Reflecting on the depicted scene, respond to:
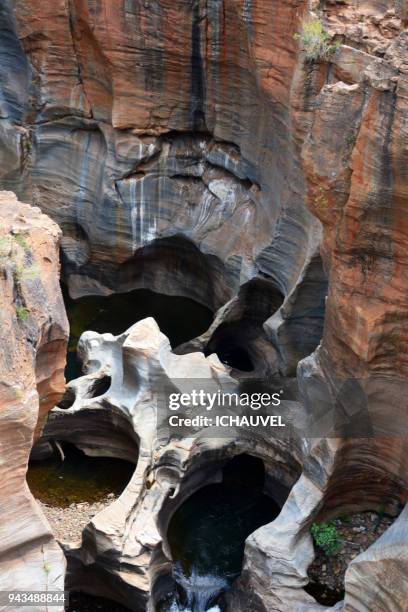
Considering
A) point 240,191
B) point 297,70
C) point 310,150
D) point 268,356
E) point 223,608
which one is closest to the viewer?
point 310,150

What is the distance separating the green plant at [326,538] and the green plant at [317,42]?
661 centimetres

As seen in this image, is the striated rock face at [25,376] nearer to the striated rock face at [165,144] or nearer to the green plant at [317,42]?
the green plant at [317,42]

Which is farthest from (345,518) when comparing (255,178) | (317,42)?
(255,178)

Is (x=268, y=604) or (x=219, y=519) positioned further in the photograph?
(x=219, y=519)

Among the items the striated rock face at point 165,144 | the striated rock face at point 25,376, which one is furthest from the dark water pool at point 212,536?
the striated rock face at point 25,376

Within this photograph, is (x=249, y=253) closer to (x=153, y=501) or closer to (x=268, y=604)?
(x=153, y=501)

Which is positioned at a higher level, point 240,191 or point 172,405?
point 240,191

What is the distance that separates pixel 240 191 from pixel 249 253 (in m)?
1.43

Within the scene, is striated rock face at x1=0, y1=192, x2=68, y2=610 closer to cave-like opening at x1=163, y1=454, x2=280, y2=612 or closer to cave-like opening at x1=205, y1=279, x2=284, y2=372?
cave-like opening at x1=163, y1=454, x2=280, y2=612

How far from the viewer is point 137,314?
17344 millimetres

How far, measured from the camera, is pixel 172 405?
12633 millimetres

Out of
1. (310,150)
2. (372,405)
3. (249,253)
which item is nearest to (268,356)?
(249,253)

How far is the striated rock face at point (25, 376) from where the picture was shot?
7773 millimetres

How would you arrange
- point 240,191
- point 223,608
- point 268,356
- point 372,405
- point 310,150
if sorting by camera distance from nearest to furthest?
point 310,150 → point 372,405 → point 223,608 → point 268,356 → point 240,191
